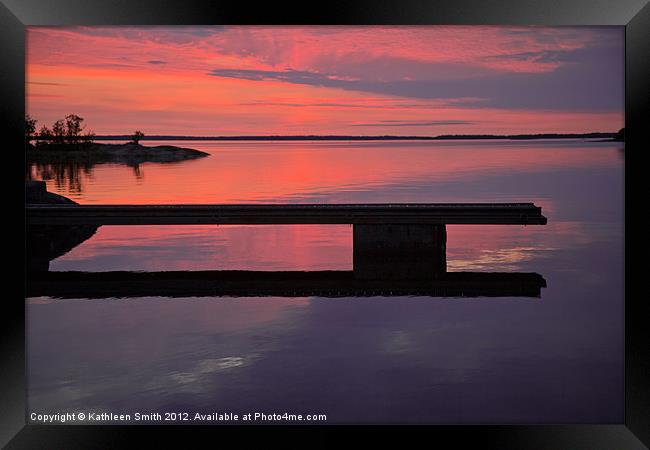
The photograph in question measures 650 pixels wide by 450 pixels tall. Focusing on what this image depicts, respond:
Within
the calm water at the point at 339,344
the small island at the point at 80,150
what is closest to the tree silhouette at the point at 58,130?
the small island at the point at 80,150

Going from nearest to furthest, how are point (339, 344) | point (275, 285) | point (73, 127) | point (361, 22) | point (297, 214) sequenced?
1. point (361, 22)
2. point (339, 344)
3. point (275, 285)
4. point (297, 214)
5. point (73, 127)

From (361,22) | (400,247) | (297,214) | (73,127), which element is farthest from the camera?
(73,127)

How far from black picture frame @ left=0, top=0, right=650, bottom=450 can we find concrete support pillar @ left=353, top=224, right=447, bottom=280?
8388 mm


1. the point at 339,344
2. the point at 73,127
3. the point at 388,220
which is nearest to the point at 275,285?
the point at 388,220

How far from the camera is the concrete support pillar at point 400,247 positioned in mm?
16562

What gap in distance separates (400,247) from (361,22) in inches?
359

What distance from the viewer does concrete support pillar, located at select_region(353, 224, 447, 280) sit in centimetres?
1656

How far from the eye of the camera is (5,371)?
819cm

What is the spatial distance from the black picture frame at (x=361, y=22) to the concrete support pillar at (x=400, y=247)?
8388mm

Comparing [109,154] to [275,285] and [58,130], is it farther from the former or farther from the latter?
[275,285]

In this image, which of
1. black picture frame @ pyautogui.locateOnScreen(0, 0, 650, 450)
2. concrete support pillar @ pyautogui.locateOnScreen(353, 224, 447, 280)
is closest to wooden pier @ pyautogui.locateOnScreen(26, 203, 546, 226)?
concrete support pillar @ pyautogui.locateOnScreen(353, 224, 447, 280)

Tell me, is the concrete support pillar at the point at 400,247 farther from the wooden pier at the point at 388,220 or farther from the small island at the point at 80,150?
the small island at the point at 80,150

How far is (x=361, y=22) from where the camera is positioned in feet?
26.4

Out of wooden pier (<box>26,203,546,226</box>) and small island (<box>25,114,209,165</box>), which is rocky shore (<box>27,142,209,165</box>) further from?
wooden pier (<box>26,203,546,226</box>)
